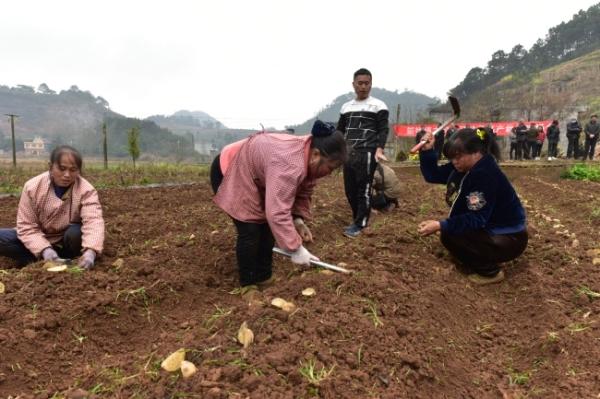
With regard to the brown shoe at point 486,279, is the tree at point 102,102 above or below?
above

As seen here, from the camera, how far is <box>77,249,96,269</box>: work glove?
129 inches

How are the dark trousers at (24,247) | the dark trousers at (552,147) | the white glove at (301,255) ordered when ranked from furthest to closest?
the dark trousers at (552,147) < the dark trousers at (24,247) < the white glove at (301,255)

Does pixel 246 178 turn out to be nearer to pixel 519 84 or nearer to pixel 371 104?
pixel 371 104

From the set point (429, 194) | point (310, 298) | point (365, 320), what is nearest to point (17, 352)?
point (310, 298)

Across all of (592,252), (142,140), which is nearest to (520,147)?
(592,252)

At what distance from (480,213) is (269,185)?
156cm

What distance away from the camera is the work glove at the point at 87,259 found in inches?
129

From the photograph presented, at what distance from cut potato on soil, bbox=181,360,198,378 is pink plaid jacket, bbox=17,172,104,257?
190cm

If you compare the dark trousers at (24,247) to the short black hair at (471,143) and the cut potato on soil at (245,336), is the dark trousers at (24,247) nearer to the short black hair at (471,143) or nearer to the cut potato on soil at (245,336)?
the cut potato on soil at (245,336)

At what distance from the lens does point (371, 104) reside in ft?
15.9

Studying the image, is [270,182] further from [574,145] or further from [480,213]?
[574,145]

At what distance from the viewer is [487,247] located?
334 centimetres

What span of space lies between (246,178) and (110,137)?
5527 cm

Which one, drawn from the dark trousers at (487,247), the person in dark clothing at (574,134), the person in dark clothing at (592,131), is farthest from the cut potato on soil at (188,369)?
the person in dark clothing at (574,134)
